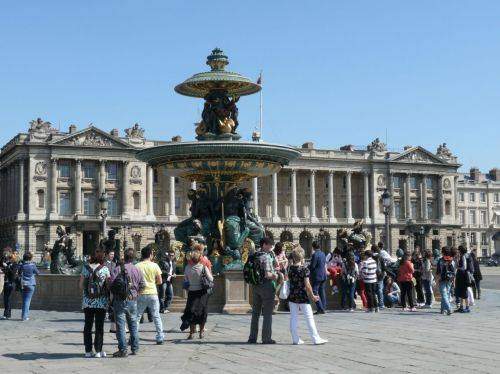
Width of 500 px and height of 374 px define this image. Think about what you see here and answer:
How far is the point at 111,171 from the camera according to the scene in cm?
8738

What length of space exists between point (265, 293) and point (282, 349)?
2.92ft

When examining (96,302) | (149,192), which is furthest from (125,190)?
(96,302)

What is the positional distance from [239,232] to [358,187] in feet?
268

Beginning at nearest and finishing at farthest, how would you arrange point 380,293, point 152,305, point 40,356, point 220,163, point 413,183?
point 40,356, point 152,305, point 380,293, point 220,163, point 413,183

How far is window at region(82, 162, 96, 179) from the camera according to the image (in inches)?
3401

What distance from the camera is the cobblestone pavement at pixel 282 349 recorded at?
9.85 meters

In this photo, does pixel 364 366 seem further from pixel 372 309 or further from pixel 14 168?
pixel 14 168

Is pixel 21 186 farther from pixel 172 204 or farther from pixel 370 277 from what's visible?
pixel 370 277

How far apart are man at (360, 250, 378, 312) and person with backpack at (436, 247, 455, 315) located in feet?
4.57

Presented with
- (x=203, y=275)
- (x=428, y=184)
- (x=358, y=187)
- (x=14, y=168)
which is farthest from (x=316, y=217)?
(x=203, y=275)

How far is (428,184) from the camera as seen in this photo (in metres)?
103

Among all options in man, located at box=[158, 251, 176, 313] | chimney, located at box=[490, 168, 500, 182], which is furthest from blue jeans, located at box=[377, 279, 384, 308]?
chimney, located at box=[490, 168, 500, 182]

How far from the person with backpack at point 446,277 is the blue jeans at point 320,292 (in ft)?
8.05

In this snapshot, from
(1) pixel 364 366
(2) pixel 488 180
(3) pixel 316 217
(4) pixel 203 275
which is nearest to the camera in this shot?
(1) pixel 364 366
